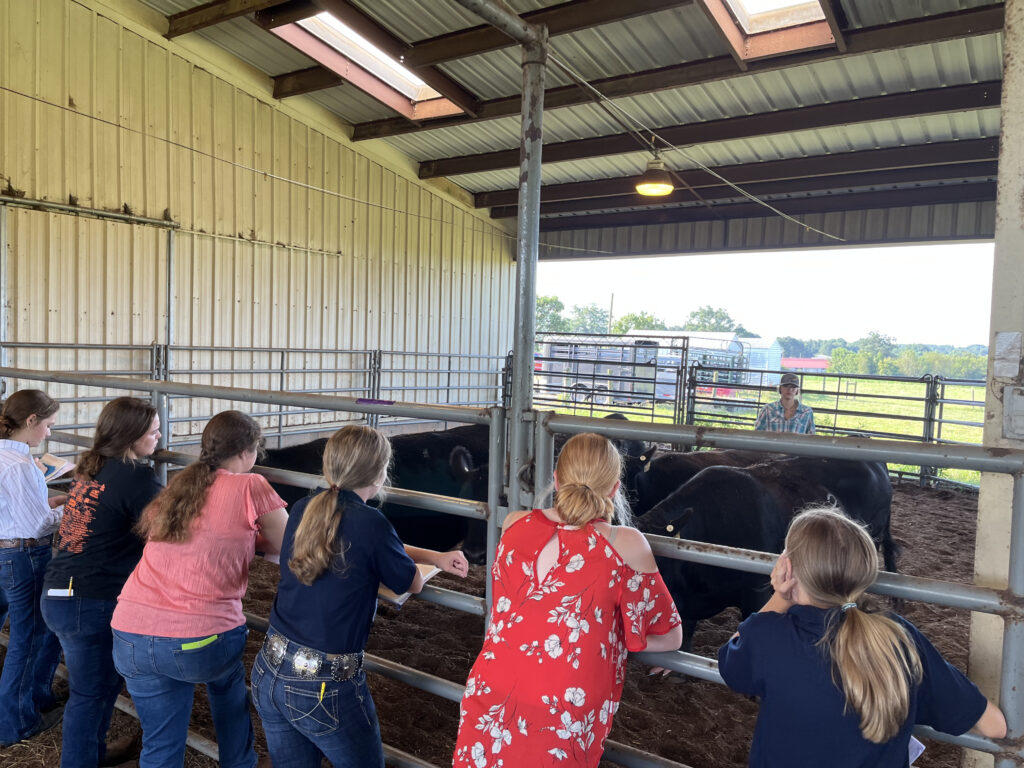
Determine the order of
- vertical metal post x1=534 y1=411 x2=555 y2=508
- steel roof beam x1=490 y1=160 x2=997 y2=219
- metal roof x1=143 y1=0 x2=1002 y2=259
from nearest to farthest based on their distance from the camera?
vertical metal post x1=534 y1=411 x2=555 y2=508, metal roof x1=143 y1=0 x2=1002 y2=259, steel roof beam x1=490 y1=160 x2=997 y2=219

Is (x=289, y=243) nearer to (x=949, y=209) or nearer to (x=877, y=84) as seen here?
(x=877, y=84)

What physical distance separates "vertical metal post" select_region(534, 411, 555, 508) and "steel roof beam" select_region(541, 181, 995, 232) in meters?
11.0

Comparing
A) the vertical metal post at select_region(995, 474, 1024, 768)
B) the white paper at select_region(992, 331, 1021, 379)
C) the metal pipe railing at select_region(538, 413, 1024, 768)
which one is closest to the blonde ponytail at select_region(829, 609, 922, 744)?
the metal pipe railing at select_region(538, 413, 1024, 768)

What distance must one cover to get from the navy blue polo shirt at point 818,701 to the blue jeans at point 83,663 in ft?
6.69

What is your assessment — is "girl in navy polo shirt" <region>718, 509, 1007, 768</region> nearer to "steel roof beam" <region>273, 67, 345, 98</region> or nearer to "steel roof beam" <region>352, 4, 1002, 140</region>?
"steel roof beam" <region>352, 4, 1002, 140</region>

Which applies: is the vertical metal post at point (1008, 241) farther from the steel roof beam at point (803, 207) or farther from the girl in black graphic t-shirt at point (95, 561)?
the steel roof beam at point (803, 207)

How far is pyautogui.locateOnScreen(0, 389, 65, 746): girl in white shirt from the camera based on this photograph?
267 centimetres

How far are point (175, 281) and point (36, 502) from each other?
7.38 metres

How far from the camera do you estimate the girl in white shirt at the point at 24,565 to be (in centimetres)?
267

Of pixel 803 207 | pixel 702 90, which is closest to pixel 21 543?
pixel 702 90

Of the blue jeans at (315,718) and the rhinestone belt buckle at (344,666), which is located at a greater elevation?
the rhinestone belt buckle at (344,666)

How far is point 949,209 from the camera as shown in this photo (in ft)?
35.5

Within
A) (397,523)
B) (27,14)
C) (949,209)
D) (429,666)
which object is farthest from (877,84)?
(27,14)

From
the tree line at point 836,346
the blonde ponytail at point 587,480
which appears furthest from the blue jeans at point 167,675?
the tree line at point 836,346
